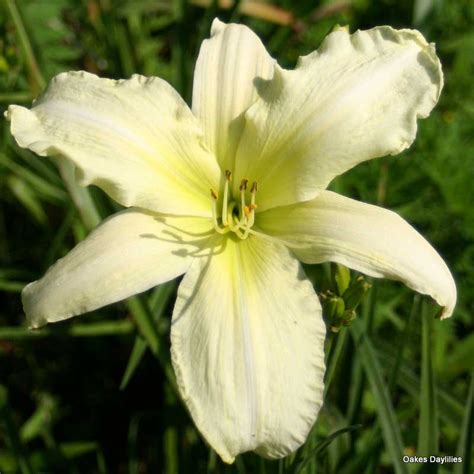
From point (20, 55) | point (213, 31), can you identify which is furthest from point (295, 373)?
point (20, 55)

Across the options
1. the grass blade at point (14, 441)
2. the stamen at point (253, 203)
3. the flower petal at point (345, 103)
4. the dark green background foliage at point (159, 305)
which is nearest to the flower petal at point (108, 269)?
the stamen at point (253, 203)

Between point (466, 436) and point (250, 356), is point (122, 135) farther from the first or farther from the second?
point (466, 436)

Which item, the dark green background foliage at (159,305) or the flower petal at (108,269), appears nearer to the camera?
the flower petal at (108,269)

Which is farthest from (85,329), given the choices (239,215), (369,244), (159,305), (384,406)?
(369,244)

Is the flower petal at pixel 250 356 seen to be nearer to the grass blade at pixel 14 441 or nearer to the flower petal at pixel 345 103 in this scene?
the flower petal at pixel 345 103

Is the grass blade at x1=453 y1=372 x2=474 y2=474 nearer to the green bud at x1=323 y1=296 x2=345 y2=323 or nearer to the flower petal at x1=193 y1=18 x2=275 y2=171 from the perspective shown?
the green bud at x1=323 y1=296 x2=345 y2=323

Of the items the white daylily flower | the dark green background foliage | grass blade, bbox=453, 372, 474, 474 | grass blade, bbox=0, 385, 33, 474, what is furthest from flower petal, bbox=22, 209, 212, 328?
grass blade, bbox=453, 372, 474, 474
